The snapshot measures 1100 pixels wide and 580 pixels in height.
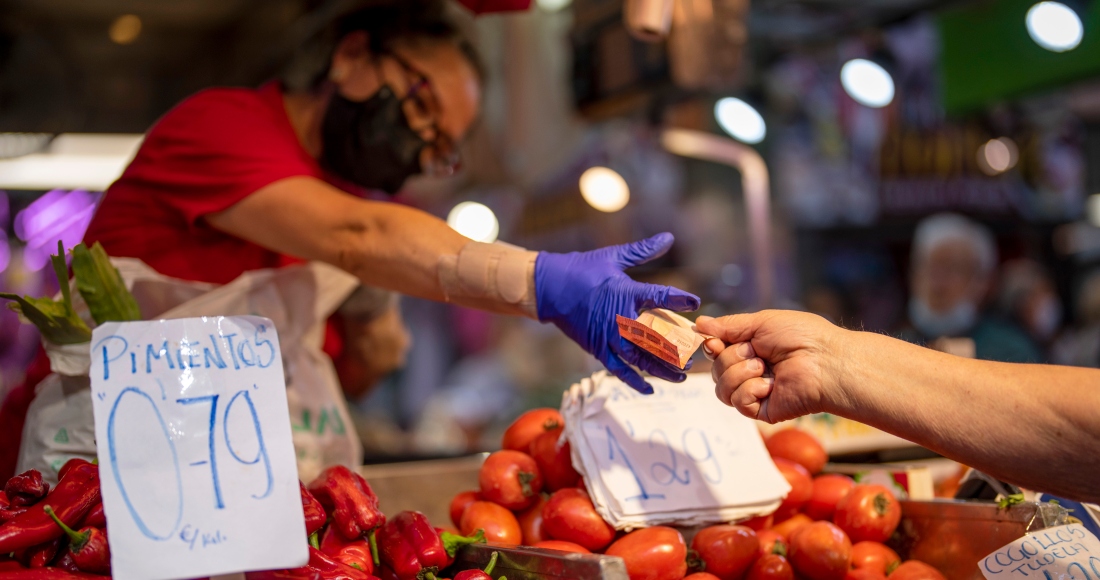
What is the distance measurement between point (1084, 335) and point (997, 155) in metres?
2.09

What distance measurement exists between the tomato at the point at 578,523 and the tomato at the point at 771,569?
0.29 metres

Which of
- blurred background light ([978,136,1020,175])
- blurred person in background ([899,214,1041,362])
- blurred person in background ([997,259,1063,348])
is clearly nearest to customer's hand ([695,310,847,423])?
blurred person in background ([899,214,1041,362])

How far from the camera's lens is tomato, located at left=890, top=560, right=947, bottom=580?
1.70 m

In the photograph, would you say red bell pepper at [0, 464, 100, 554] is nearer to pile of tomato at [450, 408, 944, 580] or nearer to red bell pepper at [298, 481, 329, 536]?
red bell pepper at [298, 481, 329, 536]

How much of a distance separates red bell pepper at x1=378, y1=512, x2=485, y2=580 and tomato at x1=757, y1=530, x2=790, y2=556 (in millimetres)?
583

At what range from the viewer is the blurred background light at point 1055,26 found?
5.75 metres

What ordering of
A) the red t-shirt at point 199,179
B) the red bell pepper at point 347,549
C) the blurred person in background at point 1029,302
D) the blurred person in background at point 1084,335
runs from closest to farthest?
the red bell pepper at point 347,549 → the red t-shirt at point 199,179 → the blurred person in background at point 1084,335 → the blurred person in background at point 1029,302

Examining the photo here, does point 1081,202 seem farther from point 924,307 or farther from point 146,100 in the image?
point 146,100

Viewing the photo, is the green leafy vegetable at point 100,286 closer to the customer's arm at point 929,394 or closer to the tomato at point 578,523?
the tomato at point 578,523

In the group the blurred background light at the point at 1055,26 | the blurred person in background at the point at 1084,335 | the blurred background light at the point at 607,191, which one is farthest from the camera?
the blurred person in background at the point at 1084,335

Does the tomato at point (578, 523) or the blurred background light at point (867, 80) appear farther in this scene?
the blurred background light at point (867, 80)

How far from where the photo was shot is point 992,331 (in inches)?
303

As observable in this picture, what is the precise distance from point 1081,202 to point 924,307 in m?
3.21

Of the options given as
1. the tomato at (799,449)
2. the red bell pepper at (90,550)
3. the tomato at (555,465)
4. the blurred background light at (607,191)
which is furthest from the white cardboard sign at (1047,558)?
the blurred background light at (607,191)
